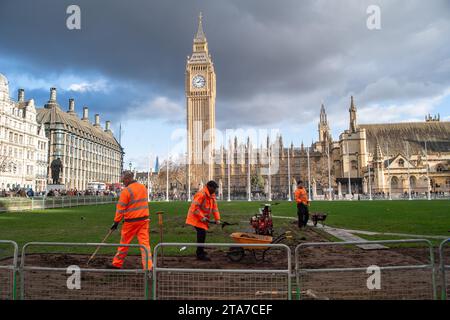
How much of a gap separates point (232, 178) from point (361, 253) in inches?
3667

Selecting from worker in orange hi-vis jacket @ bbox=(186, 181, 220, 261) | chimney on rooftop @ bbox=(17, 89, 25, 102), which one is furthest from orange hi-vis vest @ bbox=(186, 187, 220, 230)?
chimney on rooftop @ bbox=(17, 89, 25, 102)

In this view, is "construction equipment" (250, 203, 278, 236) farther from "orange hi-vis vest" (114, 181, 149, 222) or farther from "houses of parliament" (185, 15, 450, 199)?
"houses of parliament" (185, 15, 450, 199)

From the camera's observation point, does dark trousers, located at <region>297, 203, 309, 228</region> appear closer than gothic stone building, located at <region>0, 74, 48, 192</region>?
Yes

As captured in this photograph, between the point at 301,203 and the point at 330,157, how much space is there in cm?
8193

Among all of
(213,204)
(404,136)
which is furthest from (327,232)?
(404,136)

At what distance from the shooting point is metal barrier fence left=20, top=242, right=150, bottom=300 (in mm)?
5461

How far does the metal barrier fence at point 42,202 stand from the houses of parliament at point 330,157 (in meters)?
31.3

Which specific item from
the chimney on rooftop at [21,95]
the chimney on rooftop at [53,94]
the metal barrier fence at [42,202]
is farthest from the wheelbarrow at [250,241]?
the chimney on rooftop at [53,94]

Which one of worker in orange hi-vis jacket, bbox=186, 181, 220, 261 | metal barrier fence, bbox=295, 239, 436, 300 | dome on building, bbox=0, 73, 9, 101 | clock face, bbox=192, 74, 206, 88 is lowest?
metal barrier fence, bbox=295, 239, 436, 300

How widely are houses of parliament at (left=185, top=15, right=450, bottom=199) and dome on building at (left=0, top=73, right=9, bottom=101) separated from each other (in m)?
35.3

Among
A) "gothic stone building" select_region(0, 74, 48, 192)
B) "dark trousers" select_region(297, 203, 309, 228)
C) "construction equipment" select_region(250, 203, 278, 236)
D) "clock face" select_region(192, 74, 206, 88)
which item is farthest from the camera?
"clock face" select_region(192, 74, 206, 88)

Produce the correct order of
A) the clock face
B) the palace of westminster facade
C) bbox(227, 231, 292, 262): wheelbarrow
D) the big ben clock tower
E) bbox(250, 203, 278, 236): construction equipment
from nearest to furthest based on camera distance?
bbox(227, 231, 292, 262): wheelbarrow < bbox(250, 203, 278, 236): construction equipment < the palace of westminster facade < the big ben clock tower < the clock face
